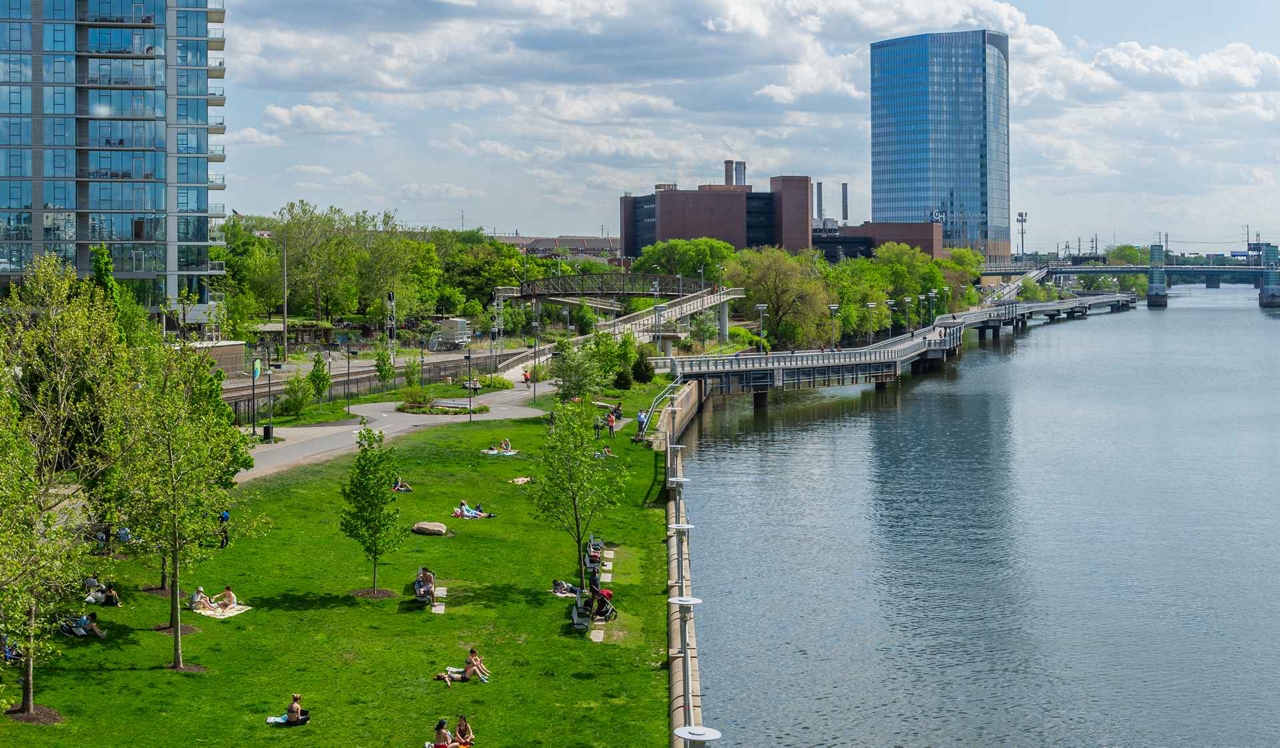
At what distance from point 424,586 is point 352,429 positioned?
31737 mm

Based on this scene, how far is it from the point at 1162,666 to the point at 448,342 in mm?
88711

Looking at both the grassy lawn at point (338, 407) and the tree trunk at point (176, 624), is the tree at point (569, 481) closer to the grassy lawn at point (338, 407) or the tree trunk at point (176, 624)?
the tree trunk at point (176, 624)

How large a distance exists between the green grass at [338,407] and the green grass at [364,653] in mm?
22507

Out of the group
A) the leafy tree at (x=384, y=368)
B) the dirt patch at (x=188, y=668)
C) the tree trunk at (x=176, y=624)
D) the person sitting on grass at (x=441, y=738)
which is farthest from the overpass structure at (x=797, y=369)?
the person sitting on grass at (x=441, y=738)

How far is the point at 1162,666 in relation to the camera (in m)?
42.2

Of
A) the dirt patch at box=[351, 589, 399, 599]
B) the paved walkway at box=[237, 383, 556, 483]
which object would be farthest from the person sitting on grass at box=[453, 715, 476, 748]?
the paved walkway at box=[237, 383, 556, 483]

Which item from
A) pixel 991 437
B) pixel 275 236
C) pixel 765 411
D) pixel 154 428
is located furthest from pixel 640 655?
pixel 275 236

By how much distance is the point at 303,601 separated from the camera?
133ft

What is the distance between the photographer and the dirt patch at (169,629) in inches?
1444

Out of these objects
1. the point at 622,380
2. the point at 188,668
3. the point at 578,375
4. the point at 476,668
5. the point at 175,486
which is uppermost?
the point at 578,375

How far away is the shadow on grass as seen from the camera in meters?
39.8

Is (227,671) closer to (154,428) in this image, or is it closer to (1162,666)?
(154,428)

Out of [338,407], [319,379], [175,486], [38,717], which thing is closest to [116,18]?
[319,379]

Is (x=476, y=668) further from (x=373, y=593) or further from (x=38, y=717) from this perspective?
(x=38, y=717)
